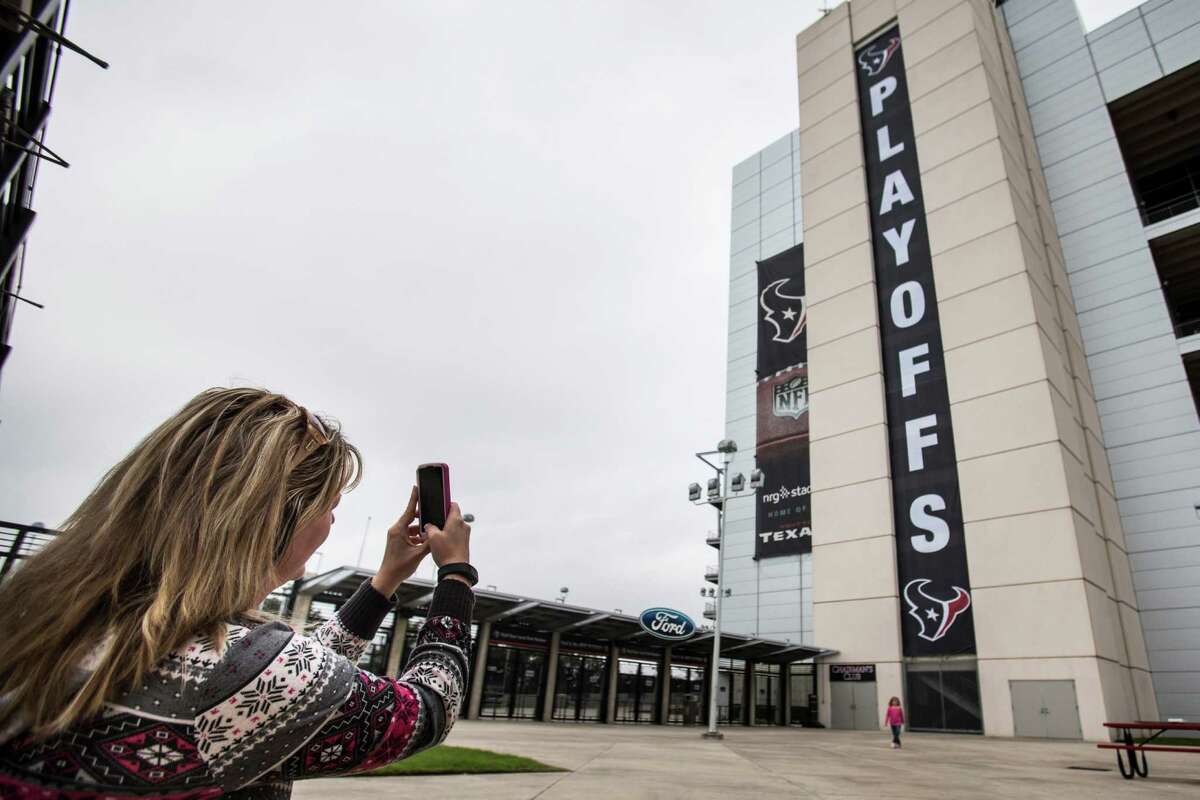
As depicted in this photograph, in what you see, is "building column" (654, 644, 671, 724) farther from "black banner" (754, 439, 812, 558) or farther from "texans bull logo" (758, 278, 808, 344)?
"texans bull logo" (758, 278, 808, 344)

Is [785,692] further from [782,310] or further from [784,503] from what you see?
[782,310]

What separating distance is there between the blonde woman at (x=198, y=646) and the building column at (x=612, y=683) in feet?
78.9

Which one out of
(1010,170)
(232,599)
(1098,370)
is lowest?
(232,599)

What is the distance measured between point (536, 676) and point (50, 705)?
23.2 m

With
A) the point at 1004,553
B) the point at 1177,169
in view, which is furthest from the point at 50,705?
the point at 1177,169

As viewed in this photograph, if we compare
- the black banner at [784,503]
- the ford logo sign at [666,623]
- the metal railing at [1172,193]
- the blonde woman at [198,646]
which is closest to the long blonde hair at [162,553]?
the blonde woman at [198,646]

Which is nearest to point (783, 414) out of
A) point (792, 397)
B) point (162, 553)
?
point (792, 397)

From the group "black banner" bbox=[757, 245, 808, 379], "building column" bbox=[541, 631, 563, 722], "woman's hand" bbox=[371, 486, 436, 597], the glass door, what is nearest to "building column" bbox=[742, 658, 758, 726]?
"building column" bbox=[541, 631, 563, 722]

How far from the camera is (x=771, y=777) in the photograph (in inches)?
305

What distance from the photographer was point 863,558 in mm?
24703

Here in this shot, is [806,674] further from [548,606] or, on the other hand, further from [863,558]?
[548,606]

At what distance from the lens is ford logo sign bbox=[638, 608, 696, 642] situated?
829 inches

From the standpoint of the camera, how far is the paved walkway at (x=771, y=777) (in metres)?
5.77

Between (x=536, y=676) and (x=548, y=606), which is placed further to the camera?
(x=536, y=676)
